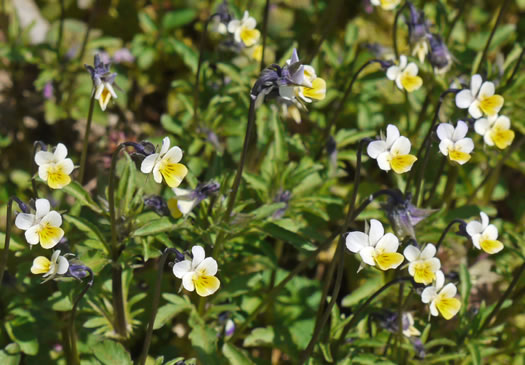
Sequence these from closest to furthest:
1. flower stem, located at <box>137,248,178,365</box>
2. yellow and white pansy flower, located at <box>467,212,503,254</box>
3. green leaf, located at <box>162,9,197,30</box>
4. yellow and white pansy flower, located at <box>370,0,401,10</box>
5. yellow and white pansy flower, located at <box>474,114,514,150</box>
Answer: flower stem, located at <box>137,248,178,365</box>
yellow and white pansy flower, located at <box>467,212,503,254</box>
yellow and white pansy flower, located at <box>474,114,514,150</box>
yellow and white pansy flower, located at <box>370,0,401,10</box>
green leaf, located at <box>162,9,197,30</box>

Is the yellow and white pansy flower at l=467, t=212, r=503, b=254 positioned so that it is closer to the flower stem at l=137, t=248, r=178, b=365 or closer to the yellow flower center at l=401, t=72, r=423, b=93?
the yellow flower center at l=401, t=72, r=423, b=93

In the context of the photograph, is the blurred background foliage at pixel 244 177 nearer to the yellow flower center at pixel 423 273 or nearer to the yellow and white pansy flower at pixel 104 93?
the yellow and white pansy flower at pixel 104 93

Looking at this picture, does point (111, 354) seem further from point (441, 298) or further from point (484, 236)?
point (484, 236)

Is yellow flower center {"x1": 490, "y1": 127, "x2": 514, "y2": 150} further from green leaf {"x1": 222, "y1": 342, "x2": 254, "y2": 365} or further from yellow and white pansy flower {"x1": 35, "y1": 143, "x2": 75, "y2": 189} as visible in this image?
yellow and white pansy flower {"x1": 35, "y1": 143, "x2": 75, "y2": 189}

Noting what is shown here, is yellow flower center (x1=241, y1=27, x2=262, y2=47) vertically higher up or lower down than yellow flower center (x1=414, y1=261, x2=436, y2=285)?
higher up

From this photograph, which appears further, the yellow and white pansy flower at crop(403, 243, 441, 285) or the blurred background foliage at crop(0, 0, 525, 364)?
the blurred background foliage at crop(0, 0, 525, 364)

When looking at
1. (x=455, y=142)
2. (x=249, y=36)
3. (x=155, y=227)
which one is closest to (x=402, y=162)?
(x=455, y=142)

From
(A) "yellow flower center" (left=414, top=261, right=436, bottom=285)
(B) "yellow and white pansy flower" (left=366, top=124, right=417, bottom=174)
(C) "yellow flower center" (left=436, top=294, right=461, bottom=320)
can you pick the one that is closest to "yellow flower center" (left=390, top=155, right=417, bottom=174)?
(B) "yellow and white pansy flower" (left=366, top=124, right=417, bottom=174)

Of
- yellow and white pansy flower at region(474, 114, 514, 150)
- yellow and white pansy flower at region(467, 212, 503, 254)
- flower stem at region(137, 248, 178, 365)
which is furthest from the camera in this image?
yellow and white pansy flower at region(474, 114, 514, 150)

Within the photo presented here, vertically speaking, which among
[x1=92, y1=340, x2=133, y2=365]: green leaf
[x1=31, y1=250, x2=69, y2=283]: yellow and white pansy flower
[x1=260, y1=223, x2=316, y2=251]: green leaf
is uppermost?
[x1=31, y1=250, x2=69, y2=283]: yellow and white pansy flower
